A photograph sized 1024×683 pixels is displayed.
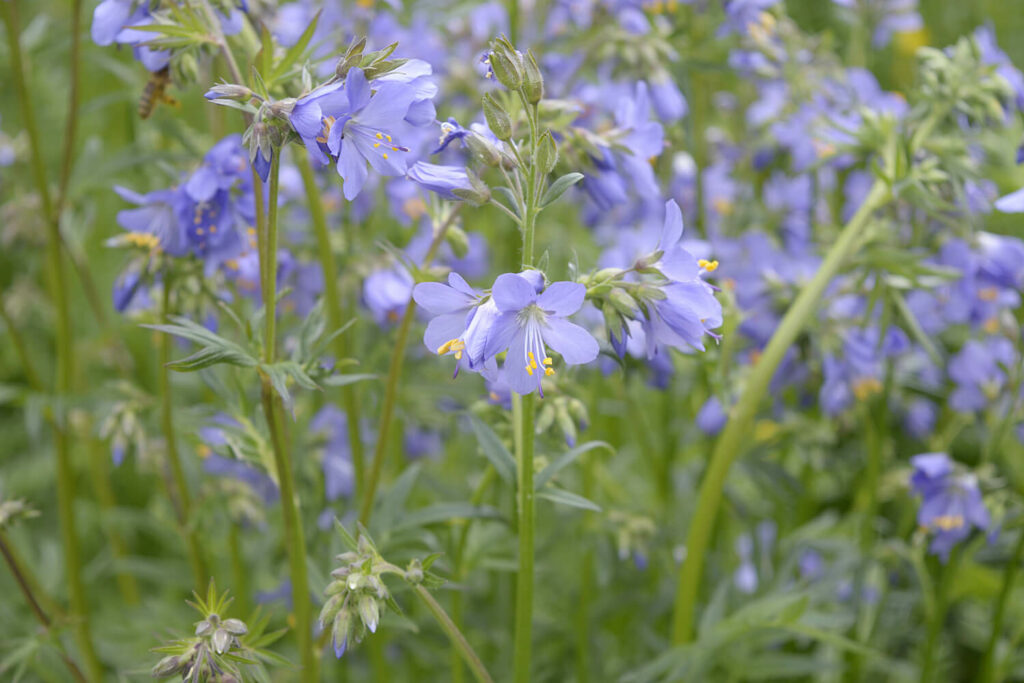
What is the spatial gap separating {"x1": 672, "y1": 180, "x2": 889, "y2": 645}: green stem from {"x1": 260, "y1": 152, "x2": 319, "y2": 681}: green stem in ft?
3.39

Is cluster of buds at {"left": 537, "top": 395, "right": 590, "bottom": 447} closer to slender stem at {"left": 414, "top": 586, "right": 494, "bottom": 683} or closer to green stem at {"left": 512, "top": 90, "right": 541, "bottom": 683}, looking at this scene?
green stem at {"left": 512, "top": 90, "right": 541, "bottom": 683}

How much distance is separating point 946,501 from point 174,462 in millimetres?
2282

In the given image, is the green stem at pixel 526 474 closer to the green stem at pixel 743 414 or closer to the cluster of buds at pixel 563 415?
the cluster of buds at pixel 563 415

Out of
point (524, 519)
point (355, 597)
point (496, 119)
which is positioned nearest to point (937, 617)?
point (524, 519)

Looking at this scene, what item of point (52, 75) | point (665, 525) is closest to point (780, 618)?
point (665, 525)

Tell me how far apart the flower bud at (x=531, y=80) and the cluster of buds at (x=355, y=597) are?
0.87 m

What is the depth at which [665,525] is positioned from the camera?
326 centimetres

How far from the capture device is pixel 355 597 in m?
1.68

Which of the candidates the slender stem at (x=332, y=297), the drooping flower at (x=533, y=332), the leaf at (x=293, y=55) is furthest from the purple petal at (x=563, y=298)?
the slender stem at (x=332, y=297)

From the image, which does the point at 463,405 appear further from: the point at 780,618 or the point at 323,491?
the point at 780,618

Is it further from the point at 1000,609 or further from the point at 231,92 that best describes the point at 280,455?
the point at 1000,609

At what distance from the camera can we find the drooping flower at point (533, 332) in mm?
1537

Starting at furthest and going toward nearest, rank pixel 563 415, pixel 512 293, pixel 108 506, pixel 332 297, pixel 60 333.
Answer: pixel 108 506 → pixel 60 333 → pixel 332 297 → pixel 563 415 → pixel 512 293

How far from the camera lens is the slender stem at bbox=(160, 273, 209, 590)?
7.91 feet
